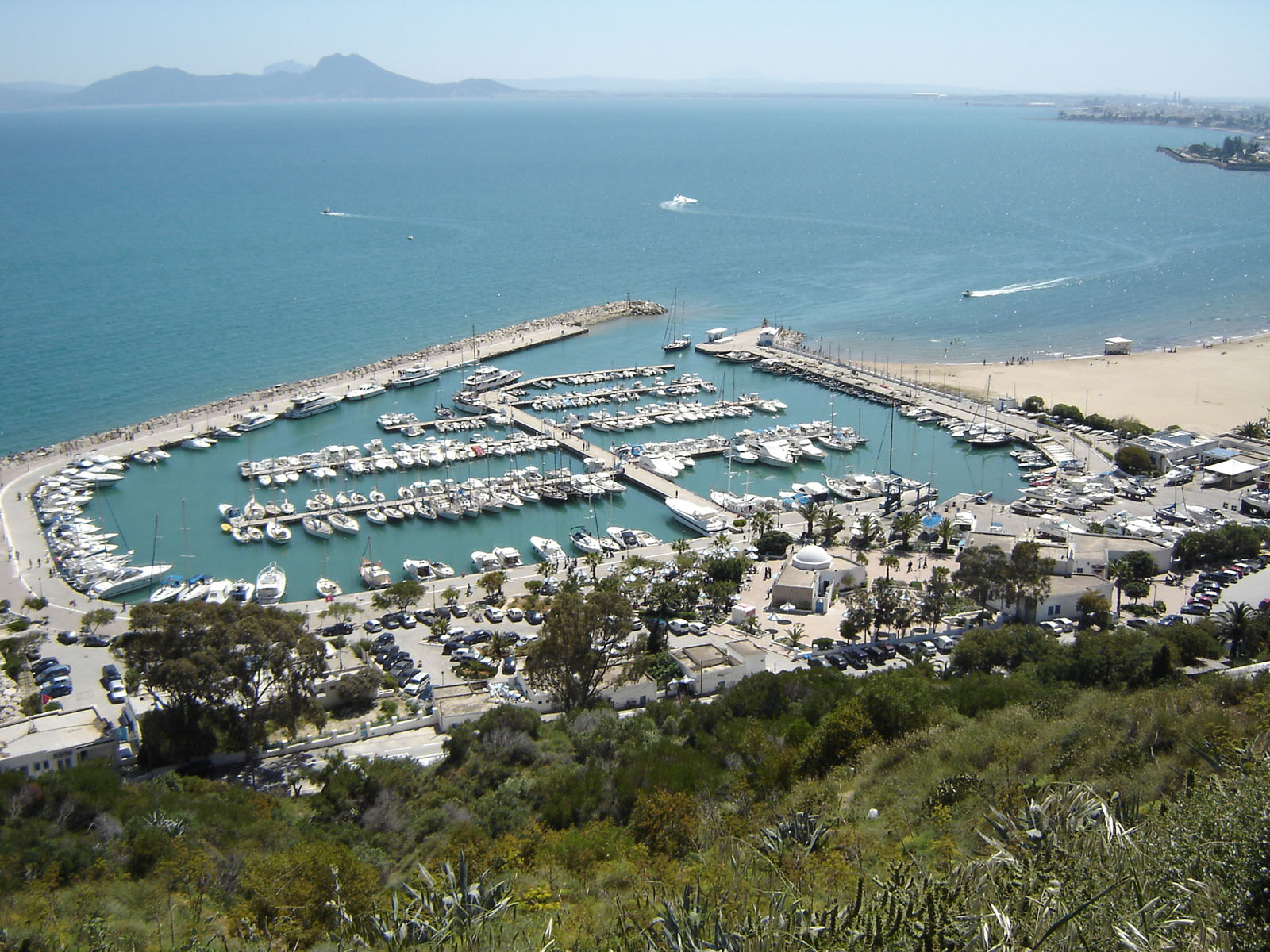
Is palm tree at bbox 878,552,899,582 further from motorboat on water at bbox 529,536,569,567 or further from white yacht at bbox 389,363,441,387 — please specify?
white yacht at bbox 389,363,441,387

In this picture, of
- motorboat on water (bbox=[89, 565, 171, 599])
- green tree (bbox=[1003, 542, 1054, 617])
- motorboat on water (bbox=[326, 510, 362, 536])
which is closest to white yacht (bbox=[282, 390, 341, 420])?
motorboat on water (bbox=[326, 510, 362, 536])

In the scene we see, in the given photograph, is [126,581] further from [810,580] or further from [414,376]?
[414,376]

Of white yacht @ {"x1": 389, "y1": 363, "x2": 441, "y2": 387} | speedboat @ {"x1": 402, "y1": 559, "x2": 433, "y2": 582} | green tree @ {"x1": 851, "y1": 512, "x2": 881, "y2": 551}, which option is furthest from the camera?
white yacht @ {"x1": 389, "y1": 363, "x2": 441, "y2": 387}

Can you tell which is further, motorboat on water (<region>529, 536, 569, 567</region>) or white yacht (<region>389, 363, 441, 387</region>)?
white yacht (<region>389, 363, 441, 387</region>)

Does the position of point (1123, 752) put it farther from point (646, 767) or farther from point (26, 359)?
point (26, 359)

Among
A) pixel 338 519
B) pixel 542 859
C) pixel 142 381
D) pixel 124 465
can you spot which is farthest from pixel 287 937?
pixel 142 381

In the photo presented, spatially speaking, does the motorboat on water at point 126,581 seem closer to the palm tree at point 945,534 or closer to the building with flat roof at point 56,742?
the building with flat roof at point 56,742

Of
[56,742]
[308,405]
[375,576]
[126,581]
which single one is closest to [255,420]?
[308,405]
